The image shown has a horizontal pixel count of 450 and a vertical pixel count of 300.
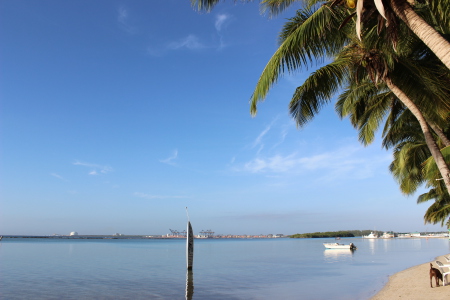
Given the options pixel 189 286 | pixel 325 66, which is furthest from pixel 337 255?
pixel 325 66

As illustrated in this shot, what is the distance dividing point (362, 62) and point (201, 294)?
13.3 meters

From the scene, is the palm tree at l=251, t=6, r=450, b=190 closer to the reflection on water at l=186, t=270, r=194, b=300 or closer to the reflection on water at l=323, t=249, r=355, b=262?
the reflection on water at l=186, t=270, r=194, b=300

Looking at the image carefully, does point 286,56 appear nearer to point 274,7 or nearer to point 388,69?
point 274,7

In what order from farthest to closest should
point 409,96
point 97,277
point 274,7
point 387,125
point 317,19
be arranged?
1. point 97,277
2. point 387,125
3. point 409,96
4. point 274,7
5. point 317,19

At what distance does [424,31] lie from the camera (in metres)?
4.92

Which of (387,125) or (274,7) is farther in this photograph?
(387,125)

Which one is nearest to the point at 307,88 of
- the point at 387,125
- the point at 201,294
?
the point at 387,125

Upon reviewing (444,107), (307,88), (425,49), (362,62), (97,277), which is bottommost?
(97,277)

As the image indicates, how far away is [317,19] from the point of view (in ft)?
21.3

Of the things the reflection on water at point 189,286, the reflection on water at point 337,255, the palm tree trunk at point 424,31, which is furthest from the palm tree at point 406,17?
the reflection on water at point 337,255

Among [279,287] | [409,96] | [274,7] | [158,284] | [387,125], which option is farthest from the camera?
[158,284]

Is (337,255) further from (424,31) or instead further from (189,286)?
(424,31)

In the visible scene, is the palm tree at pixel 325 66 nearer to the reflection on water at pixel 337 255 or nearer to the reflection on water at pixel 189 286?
the reflection on water at pixel 189 286

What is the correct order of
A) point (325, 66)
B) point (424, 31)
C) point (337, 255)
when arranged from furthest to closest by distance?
point (337, 255), point (325, 66), point (424, 31)
